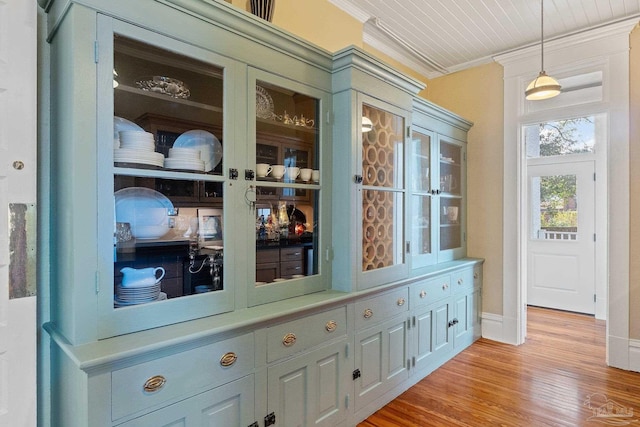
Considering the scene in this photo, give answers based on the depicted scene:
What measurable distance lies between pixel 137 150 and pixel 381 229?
5.37 feet

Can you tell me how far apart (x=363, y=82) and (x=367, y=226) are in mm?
932

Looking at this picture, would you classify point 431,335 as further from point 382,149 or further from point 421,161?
point 382,149

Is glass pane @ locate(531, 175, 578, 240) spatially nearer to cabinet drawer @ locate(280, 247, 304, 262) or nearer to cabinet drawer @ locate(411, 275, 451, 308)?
cabinet drawer @ locate(411, 275, 451, 308)

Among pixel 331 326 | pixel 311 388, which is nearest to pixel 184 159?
pixel 331 326

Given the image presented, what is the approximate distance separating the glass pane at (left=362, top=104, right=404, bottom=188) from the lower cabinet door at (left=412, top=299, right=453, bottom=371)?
44.1 inches

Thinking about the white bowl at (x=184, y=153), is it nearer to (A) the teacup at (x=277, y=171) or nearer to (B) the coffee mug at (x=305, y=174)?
(A) the teacup at (x=277, y=171)

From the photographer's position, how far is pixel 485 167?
3.84 metres

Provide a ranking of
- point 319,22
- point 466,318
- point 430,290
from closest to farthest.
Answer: point 319,22 < point 430,290 < point 466,318

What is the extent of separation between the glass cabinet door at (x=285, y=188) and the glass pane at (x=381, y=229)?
38cm

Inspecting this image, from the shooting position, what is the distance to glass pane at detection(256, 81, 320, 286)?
6.28 ft

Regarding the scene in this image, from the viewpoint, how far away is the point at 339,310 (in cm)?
210

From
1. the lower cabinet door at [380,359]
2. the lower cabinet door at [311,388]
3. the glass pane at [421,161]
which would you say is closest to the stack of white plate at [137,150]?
the lower cabinet door at [311,388]

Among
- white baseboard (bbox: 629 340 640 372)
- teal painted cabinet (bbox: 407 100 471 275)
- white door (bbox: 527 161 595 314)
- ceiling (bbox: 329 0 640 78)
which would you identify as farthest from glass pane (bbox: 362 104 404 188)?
white door (bbox: 527 161 595 314)

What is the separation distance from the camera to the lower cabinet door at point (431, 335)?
2828 mm
